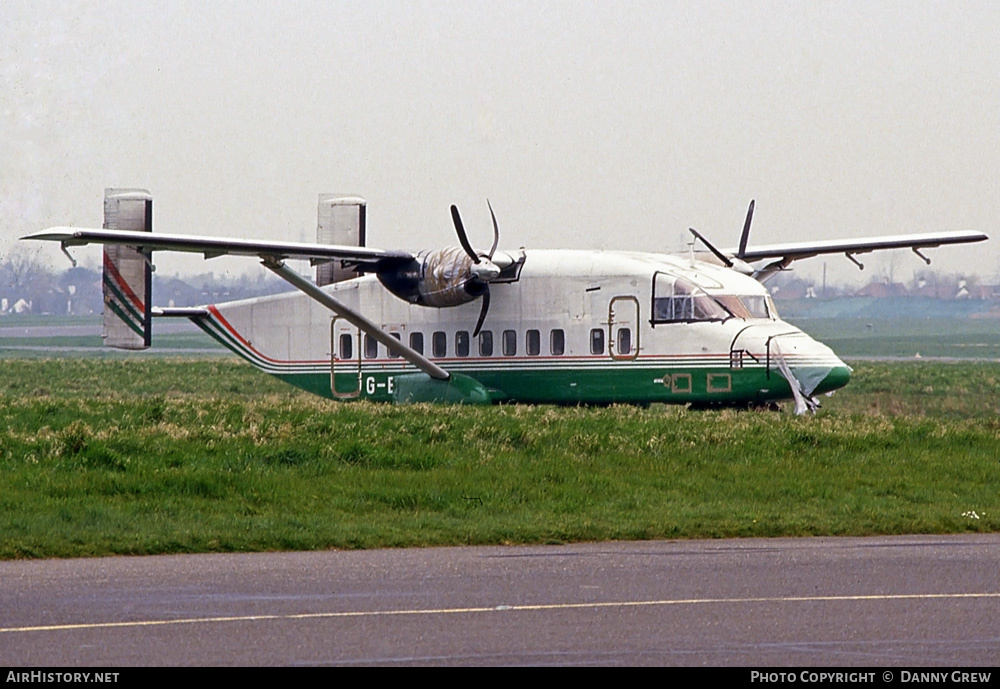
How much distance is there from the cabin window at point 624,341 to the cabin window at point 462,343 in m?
3.94

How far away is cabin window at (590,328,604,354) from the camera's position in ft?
98.3

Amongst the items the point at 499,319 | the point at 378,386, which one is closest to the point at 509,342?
the point at 499,319

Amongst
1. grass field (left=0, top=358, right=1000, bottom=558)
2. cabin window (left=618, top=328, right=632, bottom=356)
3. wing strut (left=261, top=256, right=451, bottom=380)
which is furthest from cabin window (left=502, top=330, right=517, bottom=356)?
grass field (left=0, top=358, right=1000, bottom=558)

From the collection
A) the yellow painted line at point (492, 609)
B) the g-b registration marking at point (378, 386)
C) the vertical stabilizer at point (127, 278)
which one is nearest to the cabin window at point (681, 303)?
the g-b registration marking at point (378, 386)

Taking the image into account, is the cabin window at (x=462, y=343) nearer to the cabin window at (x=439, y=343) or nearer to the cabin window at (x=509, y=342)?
the cabin window at (x=439, y=343)

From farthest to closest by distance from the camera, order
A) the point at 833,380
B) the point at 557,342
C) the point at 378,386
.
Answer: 1. the point at 378,386
2. the point at 557,342
3. the point at 833,380

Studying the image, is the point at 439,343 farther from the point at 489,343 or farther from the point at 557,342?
the point at 557,342

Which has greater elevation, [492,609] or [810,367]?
[810,367]

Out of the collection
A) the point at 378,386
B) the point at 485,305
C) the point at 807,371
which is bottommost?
the point at 378,386

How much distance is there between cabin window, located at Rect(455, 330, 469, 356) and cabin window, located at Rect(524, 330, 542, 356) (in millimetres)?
1616

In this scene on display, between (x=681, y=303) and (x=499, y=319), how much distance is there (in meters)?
4.37

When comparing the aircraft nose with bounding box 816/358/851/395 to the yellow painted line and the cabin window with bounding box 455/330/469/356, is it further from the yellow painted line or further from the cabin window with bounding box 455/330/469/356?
the yellow painted line

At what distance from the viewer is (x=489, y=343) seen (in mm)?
31906

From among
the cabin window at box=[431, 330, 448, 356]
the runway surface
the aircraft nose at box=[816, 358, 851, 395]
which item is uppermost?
the cabin window at box=[431, 330, 448, 356]
